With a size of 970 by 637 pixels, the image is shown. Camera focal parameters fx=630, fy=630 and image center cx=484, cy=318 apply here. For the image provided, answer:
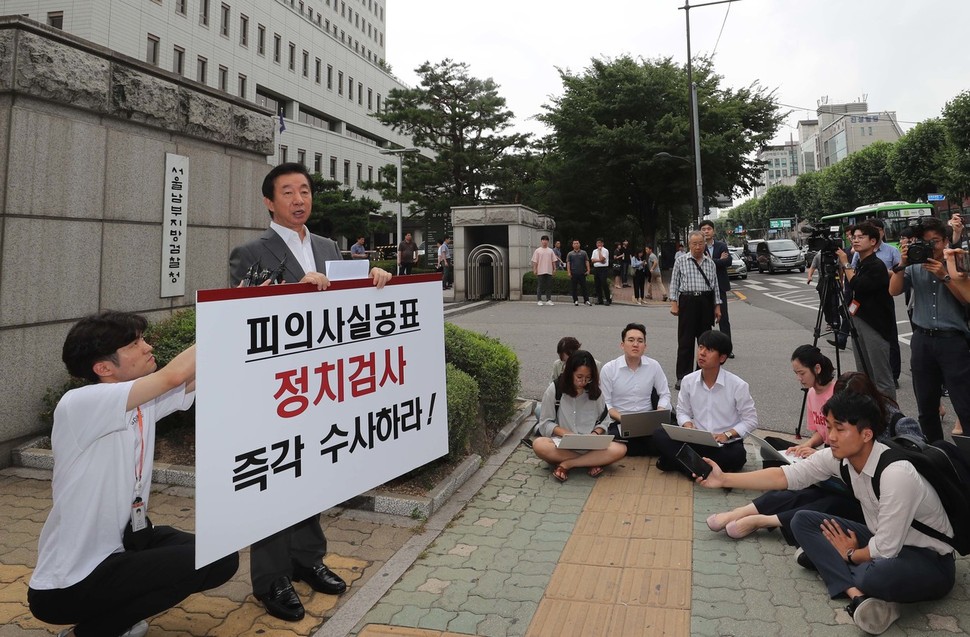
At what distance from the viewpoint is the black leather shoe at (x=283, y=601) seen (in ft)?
9.46

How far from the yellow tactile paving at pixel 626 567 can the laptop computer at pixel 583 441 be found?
1.01ft

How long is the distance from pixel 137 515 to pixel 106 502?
0.59 feet

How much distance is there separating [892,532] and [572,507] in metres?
1.99

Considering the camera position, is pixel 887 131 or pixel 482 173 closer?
pixel 482 173

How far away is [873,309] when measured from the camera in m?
5.82

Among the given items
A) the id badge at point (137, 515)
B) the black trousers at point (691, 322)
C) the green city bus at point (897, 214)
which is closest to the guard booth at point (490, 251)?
the black trousers at point (691, 322)

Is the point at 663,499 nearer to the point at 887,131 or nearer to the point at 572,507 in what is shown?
the point at 572,507

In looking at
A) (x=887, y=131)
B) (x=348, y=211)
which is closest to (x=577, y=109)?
(x=348, y=211)

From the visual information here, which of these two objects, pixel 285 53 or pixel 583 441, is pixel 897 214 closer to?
pixel 583 441

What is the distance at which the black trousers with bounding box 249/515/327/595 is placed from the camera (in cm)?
292

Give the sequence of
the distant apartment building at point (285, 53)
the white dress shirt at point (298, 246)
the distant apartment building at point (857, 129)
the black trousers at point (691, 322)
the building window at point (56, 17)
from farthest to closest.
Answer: the distant apartment building at point (857, 129) → the distant apartment building at point (285, 53) → the building window at point (56, 17) → the black trousers at point (691, 322) → the white dress shirt at point (298, 246)

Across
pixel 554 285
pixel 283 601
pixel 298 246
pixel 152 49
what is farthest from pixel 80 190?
pixel 152 49

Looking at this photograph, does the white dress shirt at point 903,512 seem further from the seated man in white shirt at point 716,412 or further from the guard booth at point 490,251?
Answer: the guard booth at point 490,251

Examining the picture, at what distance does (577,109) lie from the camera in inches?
1236
